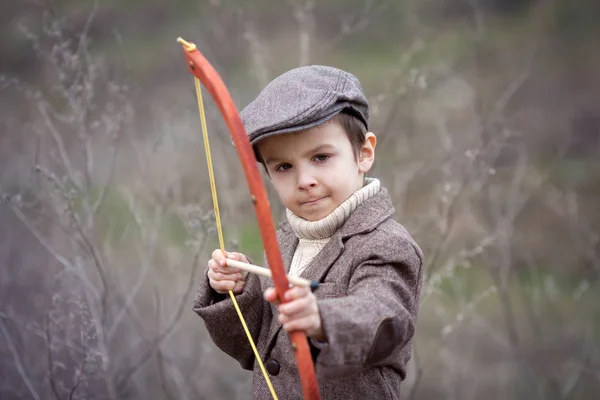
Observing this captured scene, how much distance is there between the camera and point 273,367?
141 centimetres

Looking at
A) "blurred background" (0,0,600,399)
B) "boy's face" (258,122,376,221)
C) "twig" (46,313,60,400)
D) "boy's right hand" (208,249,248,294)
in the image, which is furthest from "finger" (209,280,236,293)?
"twig" (46,313,60,400)

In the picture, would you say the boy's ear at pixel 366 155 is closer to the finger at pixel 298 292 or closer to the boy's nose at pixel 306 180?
the boy's nose at pixel 306 180

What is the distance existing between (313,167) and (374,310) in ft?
1.13

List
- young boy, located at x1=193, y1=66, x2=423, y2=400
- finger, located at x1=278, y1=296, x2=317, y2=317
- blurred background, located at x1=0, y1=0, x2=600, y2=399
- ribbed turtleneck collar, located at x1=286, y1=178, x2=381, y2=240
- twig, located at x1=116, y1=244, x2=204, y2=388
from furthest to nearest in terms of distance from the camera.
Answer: twig, located at x1=116, y1=244, x2=204, y2=388 → blurred background, located at x1=0, y1=0, x2=600, y2=399 → ribbed turtleneck collar, located at x1=286, y1=178, x2=381, y2=240 → young boy, located at x1=193, y1=66, x2=423, y2=400 → finger, located at x1=278, y1=296, x2=317, y2=317

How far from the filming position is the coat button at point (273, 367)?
1.40 metres

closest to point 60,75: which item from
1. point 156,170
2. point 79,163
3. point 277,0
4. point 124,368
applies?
point 79,163

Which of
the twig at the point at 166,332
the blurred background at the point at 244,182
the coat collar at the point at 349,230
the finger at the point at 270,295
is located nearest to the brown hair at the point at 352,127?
the coat collar at the point at 349,230

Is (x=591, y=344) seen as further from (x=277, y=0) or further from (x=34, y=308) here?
(x=34, y=308)

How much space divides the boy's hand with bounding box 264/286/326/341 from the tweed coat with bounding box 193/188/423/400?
2cm

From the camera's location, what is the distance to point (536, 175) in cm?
244

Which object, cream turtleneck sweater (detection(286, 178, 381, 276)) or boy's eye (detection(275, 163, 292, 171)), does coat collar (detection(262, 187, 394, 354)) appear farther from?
boy's eye (detection(275, 163, 292, 171))

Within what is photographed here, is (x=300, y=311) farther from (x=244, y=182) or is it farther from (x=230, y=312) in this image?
(x=244, y=182)

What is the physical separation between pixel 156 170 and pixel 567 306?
1.60 metres

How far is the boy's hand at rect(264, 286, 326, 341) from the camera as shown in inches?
Answer: 40.9
